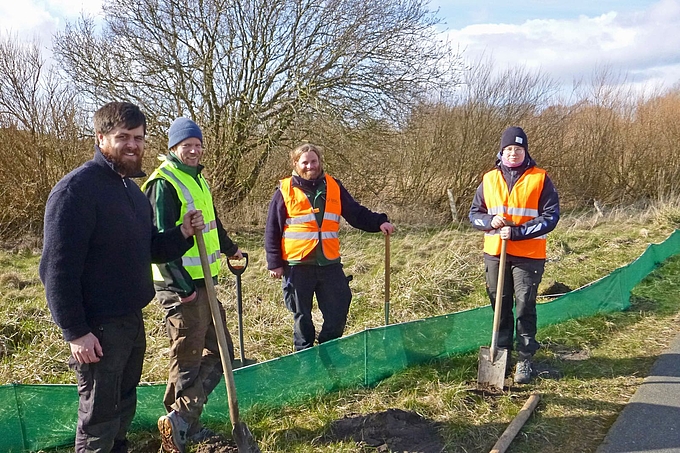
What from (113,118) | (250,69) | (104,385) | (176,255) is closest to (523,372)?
(176,255)

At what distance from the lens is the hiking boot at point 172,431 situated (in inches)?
125

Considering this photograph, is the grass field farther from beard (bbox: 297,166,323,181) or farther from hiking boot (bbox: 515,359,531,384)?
beard (bbox: 297,166,323,181)

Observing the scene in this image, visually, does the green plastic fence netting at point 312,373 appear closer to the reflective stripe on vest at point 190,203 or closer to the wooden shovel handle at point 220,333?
the wooden shovel handle at point 220,333

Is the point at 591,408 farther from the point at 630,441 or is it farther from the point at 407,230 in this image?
the point at 407,230

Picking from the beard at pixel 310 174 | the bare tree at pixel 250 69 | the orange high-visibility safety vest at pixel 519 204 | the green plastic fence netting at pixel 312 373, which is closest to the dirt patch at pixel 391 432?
the green plastic fence netting at pixel 312 373

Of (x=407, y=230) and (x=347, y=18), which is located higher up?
(x=347, y=18)

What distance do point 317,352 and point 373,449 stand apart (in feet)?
3.05

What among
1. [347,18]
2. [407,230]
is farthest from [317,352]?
[347,18]

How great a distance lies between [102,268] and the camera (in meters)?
2.62

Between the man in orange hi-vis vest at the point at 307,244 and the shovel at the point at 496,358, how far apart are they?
119cm

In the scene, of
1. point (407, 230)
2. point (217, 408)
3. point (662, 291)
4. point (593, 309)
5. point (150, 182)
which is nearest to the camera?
point (150, 182)

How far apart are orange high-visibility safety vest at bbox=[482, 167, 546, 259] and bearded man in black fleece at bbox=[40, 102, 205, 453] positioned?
111 inches

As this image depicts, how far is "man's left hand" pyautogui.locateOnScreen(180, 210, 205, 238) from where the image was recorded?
3.03 meters

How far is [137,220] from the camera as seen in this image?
9.21ft
